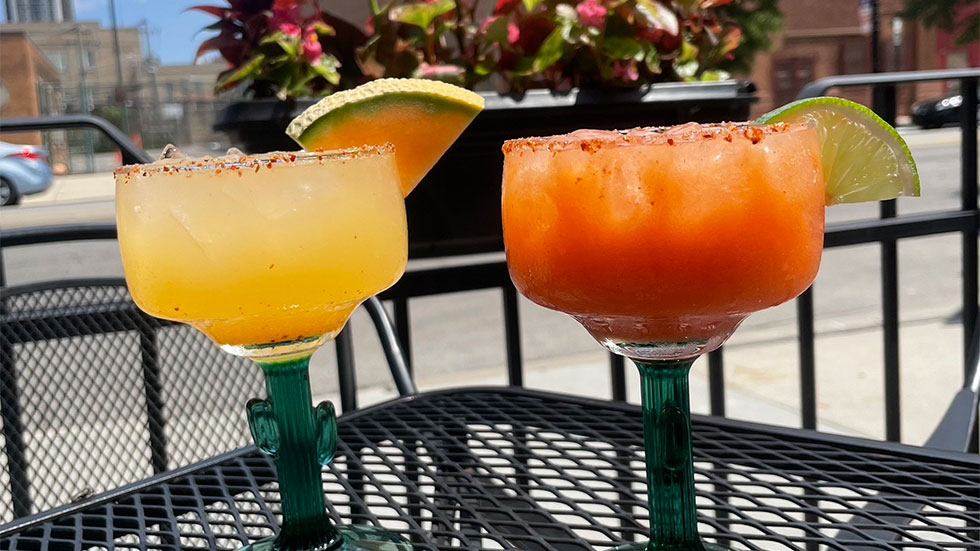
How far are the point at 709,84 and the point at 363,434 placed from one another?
781 millimetres

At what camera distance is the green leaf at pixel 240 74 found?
1352 mm

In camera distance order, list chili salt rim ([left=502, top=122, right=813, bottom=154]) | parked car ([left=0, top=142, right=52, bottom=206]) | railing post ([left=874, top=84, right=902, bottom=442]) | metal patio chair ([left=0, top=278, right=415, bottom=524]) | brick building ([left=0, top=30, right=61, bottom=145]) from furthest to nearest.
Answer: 1. brick building ([left=0, top=30, right=61, bottom=145])
2. parked car ([left=0, top=142, right=52, bottom=206])
3. railing post ([left=874, top=84, right=902, bottom=442])
4. metal patio chair ([left=0, top=278, right=415, bottom=524])
5. chili salt rim ([left=502, top=122, right=813, bottom=154])

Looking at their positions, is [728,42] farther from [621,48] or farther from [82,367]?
[82,367]

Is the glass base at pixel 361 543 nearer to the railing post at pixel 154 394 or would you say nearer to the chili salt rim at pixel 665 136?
the chili salt rim at pixel 665 136

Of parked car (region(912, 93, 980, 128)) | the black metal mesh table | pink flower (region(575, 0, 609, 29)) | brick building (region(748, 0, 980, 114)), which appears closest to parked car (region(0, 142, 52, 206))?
pink flower (region(575, 0, 609, 29))

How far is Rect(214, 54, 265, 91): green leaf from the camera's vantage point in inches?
53.2

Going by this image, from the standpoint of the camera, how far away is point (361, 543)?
2.63ft

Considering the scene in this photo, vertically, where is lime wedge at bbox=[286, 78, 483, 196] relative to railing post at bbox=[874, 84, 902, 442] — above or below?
above

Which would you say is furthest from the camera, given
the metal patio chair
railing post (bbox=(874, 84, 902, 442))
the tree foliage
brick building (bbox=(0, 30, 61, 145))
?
brick building (bbox=(0, 30, 61, 145))

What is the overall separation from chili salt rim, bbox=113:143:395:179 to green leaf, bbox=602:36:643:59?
770mm

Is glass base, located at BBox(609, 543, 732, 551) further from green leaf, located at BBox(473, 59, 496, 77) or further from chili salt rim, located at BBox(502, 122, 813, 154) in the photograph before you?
green leaf, located at BBox(473, 59, 496, 77)

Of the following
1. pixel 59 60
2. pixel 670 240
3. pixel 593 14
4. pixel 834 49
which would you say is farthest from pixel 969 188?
pixel 59 60

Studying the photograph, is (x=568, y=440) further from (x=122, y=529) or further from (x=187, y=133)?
(x=187, y=133)

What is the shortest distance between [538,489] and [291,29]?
0.86 m
